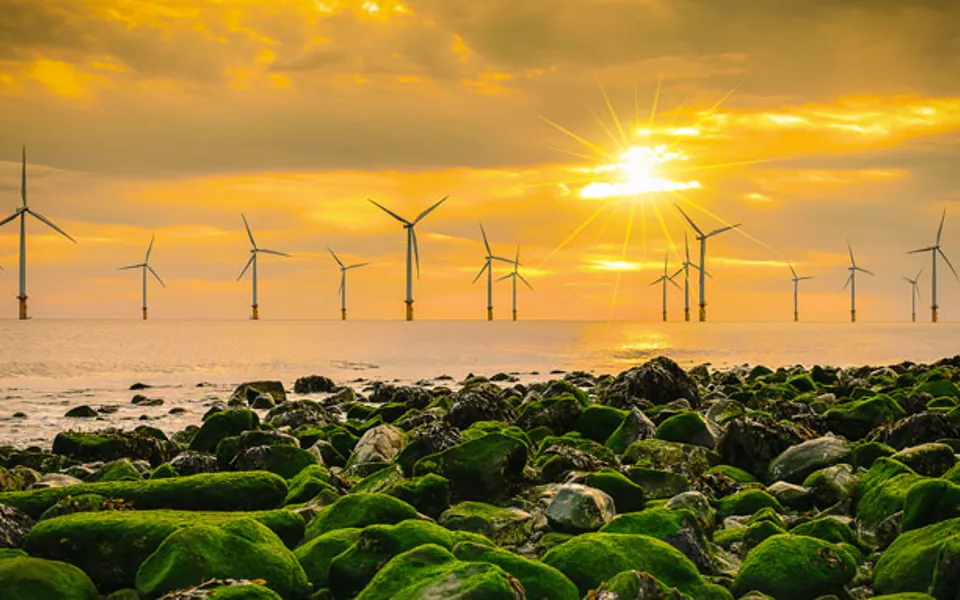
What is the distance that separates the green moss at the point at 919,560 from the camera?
20.4ft

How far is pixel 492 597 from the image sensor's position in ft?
16.9

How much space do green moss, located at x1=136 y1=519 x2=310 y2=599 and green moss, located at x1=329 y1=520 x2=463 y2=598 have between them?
29 cm

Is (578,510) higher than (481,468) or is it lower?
lower

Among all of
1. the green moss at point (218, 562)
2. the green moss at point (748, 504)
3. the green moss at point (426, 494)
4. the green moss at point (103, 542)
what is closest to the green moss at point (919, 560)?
the green moss at point (748, 504)

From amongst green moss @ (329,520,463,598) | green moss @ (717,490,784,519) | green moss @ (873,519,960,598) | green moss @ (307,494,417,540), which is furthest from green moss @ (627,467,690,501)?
green moss @ (329,520,463,598)

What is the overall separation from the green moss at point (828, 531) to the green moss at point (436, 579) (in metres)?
3.50

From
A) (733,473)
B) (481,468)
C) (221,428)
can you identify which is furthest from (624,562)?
(221,428)

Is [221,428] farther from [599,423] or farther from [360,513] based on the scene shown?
[360,513]

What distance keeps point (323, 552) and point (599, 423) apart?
7.95 metres

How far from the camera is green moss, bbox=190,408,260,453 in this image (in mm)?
14977

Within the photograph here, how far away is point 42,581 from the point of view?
20.3 ft

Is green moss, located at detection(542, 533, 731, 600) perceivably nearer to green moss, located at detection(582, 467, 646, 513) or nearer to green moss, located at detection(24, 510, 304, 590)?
green moss, located at detection(582, 467, 646, 513)

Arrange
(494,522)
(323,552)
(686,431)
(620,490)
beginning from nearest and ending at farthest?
(323,552), (494,522), (620,490), (686,431)

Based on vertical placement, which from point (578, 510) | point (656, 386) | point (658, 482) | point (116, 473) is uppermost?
point (656, 386)
